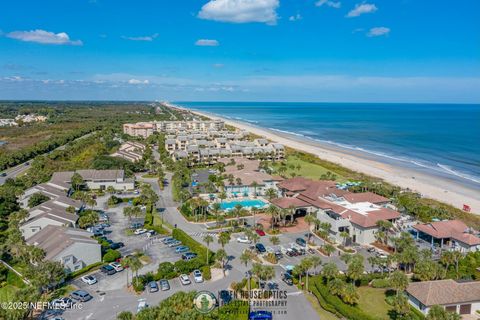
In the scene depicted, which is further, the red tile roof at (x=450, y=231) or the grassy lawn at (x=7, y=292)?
the red tile roof at (x=450, y=231)

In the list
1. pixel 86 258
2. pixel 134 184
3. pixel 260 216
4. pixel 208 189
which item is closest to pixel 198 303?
pixel 86 258

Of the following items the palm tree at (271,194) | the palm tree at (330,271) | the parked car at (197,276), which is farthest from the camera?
the palm tree at (271,194)

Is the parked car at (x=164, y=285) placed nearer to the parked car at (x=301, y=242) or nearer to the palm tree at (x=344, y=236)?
the parked car at (x=301, y=242)

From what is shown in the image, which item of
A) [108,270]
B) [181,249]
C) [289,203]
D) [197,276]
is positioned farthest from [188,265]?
[289,203]

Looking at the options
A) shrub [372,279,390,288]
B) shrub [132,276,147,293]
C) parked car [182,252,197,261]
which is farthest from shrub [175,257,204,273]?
shrub [372,279,390,288]

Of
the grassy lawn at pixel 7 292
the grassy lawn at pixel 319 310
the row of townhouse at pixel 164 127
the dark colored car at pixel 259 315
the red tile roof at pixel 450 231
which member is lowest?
the grassy lawn at pixel 7 292

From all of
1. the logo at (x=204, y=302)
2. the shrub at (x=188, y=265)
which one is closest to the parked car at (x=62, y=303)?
the shrub at (x=188, y=265)

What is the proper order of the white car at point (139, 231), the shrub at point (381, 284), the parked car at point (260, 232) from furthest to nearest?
the parked car at point (260, 232) < the white car at point (139, 231) < the shrub at point (381, 284)
